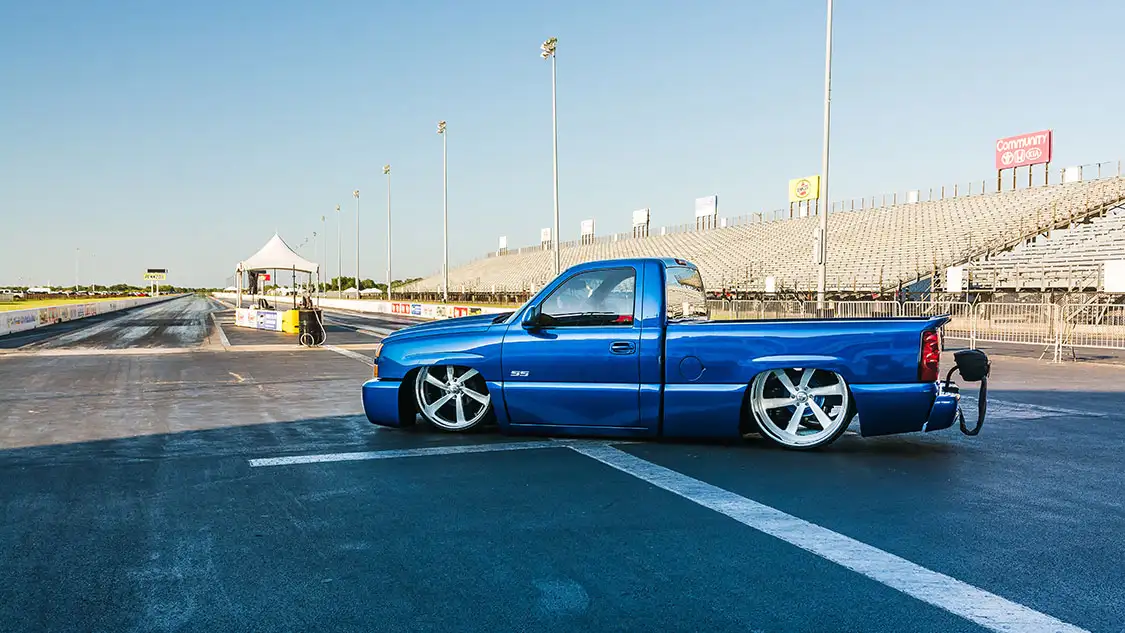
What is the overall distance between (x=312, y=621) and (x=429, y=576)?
689mm

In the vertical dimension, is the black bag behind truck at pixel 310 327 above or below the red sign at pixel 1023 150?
below

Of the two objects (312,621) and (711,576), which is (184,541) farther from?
(711,576)

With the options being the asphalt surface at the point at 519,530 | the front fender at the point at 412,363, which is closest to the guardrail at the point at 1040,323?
the front fender at the point at 412,363

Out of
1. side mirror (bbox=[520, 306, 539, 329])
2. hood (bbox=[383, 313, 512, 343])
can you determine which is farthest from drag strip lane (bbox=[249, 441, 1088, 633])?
hood (bbox=[383, 313, 512, 343])

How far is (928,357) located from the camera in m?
7.03

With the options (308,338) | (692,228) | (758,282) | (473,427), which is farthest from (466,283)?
(473,427)

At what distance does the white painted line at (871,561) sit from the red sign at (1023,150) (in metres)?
60.2

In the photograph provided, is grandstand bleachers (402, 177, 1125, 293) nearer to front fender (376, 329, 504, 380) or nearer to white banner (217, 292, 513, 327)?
white banner (217, 292, 513, 327)

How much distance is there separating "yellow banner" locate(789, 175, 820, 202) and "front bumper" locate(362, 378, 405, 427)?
224ft

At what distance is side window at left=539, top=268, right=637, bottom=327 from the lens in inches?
301

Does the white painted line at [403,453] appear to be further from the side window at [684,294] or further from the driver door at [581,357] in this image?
the side window at [684,294]

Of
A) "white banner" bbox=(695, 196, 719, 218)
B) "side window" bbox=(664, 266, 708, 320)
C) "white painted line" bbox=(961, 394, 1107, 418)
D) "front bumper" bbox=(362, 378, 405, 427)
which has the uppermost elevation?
"white banner" bbox=(695, 196, 719, 218)

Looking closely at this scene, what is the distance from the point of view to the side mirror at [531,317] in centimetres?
786

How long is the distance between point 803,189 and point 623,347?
69735 millimetres
